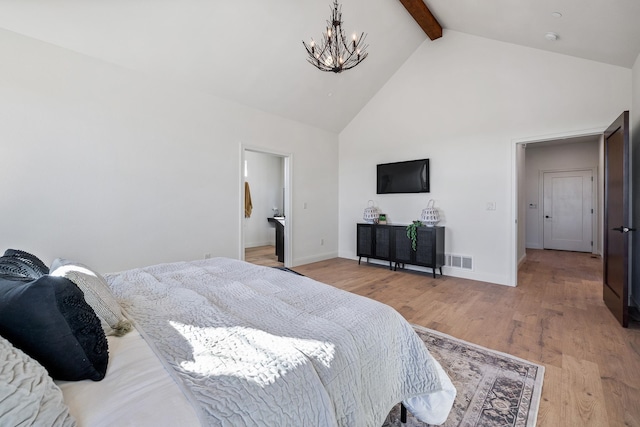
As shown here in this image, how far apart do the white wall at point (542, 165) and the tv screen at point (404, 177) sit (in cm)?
399

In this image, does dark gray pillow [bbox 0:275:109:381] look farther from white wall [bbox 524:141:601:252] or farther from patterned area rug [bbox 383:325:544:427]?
white wall [bbox 524:141:601:252]

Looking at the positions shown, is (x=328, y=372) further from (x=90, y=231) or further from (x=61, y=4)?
(x=61, y=4)

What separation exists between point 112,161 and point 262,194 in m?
4.38

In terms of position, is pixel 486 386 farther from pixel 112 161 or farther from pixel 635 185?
pixel 112 161

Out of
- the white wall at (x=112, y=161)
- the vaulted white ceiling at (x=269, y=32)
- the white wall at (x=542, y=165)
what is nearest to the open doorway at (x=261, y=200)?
the white wall at (x=112, y=161)

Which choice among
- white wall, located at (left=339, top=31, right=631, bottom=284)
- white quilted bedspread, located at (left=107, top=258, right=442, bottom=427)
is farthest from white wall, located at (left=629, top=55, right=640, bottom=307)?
white quilted bedspread, located at (left=107, top=258, right=442, bottom=427)

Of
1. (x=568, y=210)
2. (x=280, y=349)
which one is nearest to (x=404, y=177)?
(x=280, y=349)

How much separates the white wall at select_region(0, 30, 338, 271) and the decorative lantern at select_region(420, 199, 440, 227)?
280cm

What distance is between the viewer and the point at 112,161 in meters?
3.09

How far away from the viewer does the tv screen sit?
4621mm

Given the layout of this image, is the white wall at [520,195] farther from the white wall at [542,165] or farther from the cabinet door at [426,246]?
the white wall at [542,165]

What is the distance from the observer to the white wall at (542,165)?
6297 millimetres

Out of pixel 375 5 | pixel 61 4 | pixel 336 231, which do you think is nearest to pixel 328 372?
pixel 61 4

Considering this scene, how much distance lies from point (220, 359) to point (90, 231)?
9.77 ft
